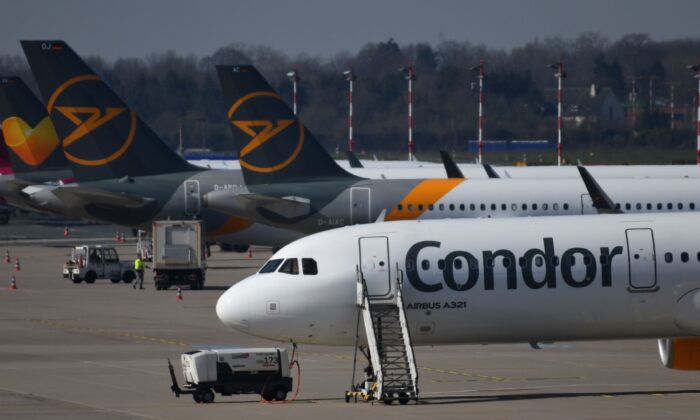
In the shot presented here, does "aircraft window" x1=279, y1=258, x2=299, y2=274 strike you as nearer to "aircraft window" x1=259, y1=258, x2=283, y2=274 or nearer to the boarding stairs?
"aircraft window" x1=259, y1=258, x2=283, y2=274

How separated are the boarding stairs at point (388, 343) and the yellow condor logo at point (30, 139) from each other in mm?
62236

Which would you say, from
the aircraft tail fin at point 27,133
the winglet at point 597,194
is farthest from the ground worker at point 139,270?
the winglet at point 597,194

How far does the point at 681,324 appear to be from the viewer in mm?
36156

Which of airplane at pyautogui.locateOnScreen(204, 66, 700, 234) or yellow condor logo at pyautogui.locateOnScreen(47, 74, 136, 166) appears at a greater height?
yellow condor logo at pyautogui.locateOnScreen(47, 74, 136, 166)

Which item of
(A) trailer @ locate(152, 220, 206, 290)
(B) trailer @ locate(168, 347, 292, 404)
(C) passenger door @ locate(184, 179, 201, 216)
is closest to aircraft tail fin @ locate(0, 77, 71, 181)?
(A) trailer @ locate(152, 220, 206, 290)

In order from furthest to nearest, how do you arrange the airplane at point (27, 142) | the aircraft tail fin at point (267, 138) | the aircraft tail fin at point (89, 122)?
the airplane at point (27, 142)
the aircraft tail fin at point (89, 122)
the aircraft tail fin at point (267, 138)

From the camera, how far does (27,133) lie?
310ft

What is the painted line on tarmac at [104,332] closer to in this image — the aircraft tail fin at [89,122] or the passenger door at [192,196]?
the passenger door at [192,196]

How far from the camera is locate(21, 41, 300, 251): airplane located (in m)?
70.1

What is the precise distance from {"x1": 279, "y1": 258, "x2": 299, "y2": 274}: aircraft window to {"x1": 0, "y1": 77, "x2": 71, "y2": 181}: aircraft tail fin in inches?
2387

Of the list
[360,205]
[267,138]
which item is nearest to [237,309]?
[360,205]

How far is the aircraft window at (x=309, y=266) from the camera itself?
118 feet

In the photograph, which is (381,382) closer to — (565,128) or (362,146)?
(565,128)

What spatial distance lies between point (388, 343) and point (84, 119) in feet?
126
